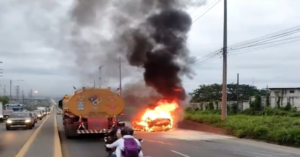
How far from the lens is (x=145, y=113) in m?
32.6

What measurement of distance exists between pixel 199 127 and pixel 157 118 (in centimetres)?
332

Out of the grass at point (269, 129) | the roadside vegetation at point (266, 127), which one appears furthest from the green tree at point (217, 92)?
the grass at point (269, 129)

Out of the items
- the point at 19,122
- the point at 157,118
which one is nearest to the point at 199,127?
the point at 157,118

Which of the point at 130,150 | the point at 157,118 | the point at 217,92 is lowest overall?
the point at 157,118

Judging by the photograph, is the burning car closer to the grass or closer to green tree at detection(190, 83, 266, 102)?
the grass

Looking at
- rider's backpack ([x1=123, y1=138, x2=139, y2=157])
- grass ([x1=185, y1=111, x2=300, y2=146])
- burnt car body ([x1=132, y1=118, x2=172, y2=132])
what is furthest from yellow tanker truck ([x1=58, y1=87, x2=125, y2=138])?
rider's backpack ([x1=123, y1=138, x2=139, y2=157])

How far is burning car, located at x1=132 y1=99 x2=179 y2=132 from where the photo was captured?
28578mm

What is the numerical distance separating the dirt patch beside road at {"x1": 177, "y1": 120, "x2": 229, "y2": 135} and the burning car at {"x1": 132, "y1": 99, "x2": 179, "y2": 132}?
4.82 ft

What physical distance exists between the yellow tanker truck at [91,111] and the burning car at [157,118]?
7.59 meters

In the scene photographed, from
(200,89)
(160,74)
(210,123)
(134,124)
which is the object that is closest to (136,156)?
(210,123)

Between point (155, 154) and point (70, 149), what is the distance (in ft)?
12.6

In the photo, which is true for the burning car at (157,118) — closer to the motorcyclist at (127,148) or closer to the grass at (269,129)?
the grass at (269,129)

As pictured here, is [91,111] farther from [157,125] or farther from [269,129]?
[269,129]

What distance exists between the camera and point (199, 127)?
30.0 meters
